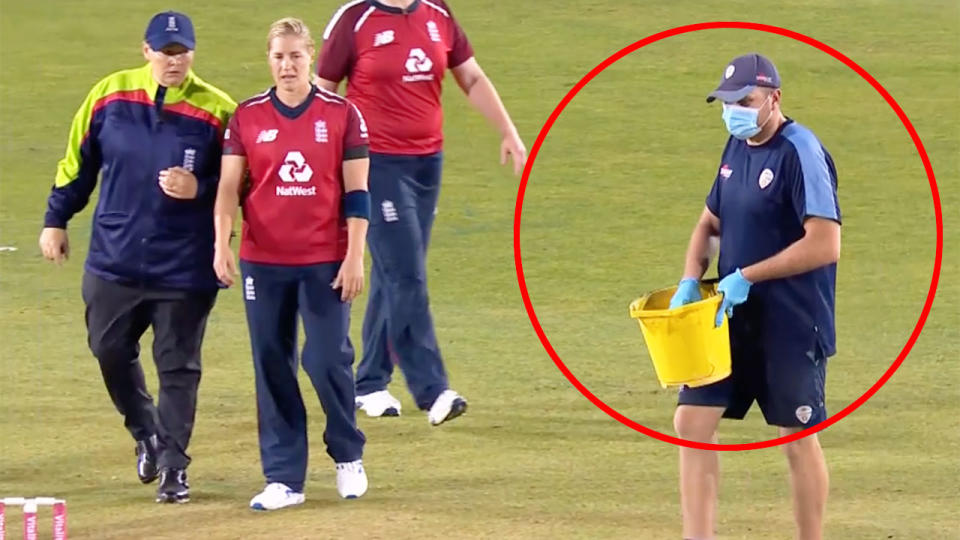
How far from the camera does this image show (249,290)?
7.48 metres

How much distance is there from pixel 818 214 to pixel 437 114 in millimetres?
2696

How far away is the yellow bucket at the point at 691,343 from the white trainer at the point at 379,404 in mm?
2520

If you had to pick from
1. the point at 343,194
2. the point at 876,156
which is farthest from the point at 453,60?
the point at 876,156

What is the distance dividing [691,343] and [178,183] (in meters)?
2.00

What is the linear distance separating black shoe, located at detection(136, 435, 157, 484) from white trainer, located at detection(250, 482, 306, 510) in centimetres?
54

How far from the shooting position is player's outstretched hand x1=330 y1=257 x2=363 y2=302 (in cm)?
732

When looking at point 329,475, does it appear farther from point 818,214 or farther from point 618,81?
point 618,81

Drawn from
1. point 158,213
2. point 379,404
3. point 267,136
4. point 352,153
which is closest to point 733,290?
point 352,153

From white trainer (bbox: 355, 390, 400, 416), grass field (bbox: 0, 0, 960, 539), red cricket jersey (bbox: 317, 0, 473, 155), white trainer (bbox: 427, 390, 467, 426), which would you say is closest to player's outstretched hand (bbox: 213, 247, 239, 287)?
grass field (bbox: 0, 0, 960, 539)

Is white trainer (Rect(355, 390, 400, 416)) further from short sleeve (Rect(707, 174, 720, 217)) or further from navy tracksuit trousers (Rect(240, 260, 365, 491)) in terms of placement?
short sleeve (Rect(707, 174, 720, 217))

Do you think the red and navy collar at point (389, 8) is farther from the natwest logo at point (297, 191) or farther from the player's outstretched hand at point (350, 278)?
the player's outstretched hand at point (350, 278)

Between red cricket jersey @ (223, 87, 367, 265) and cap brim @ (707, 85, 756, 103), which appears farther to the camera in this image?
red cricket jersey @ (223, 87, 367, 265)

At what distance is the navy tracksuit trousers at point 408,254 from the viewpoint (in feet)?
28.1

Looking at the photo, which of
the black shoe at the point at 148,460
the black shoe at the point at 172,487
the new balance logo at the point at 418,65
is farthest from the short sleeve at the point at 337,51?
the black shoe at the point at 172,487
